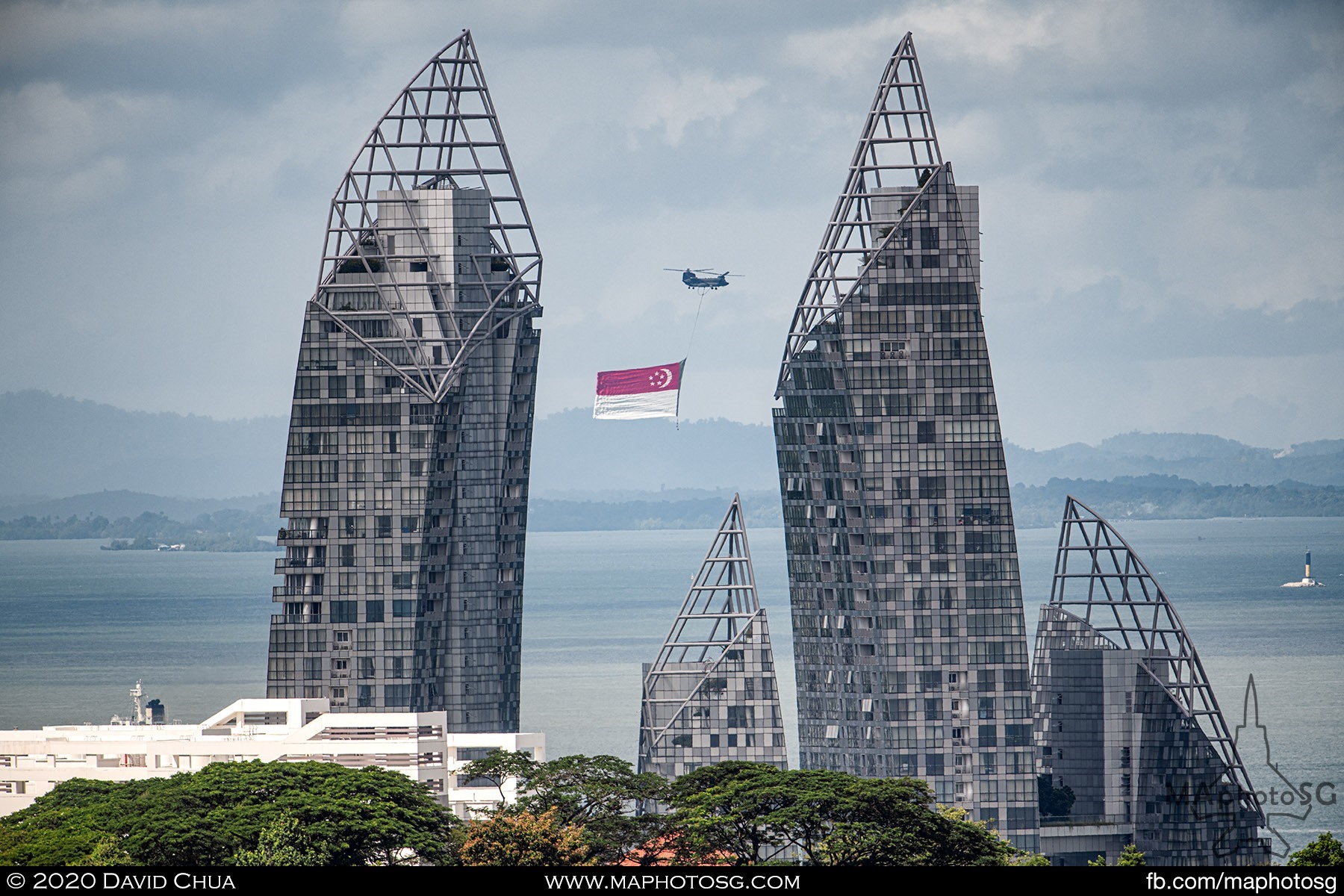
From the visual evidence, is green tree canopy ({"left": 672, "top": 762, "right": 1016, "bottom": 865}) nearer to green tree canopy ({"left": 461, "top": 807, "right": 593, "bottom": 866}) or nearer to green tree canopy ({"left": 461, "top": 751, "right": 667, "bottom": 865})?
green tree canopy ({"left": 461, "top": 751, "right": 667, "bottom": 865})

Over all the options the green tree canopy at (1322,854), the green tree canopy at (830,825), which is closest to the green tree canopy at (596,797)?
the green tree canopy at (830,825)

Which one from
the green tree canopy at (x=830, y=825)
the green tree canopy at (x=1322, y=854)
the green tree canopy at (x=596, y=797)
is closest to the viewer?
the green tree canopy at (x=1322, y=854)

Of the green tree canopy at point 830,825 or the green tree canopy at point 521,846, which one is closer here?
the green tree canopy at point 521,846

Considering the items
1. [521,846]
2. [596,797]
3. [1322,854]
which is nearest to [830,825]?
[596,797]

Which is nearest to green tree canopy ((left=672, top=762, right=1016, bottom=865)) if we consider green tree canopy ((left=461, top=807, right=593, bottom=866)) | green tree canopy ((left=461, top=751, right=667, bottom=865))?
green tree canopy ((left=461, top=751, right=667, bottom=865))

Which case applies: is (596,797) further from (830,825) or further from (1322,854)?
(1322,854)

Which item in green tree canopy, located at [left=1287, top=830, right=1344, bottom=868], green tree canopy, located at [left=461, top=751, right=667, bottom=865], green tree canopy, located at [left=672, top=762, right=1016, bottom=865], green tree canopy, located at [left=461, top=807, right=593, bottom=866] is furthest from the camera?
green tree canopy, located at [left=461, top=751, right=667, bottom=865]

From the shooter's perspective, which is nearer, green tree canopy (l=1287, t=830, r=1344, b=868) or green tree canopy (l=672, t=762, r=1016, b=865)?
green tree canopy (l=1287, t=830, r=1344, b=868)

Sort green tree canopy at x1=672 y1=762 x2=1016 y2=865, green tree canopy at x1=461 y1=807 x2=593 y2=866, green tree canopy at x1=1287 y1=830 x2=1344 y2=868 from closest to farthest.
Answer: green tree canopy at x1=1287 y1=830 x2=1344 y2=868
green tree canopy at x1=461 y1=807 x2=593 y2=866
green tree canopy at x1=672 y1=762 x2=1016 y2=865

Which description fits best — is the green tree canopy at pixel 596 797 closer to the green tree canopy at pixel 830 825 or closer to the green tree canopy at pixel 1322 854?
the green tree canopy at pixel 830 825

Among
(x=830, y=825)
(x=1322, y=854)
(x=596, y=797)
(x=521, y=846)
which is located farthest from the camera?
(x=596, y=797)

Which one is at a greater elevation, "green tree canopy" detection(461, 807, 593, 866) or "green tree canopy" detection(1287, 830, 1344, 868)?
"green tree canopy" detection(461, 807, 593, 866)
